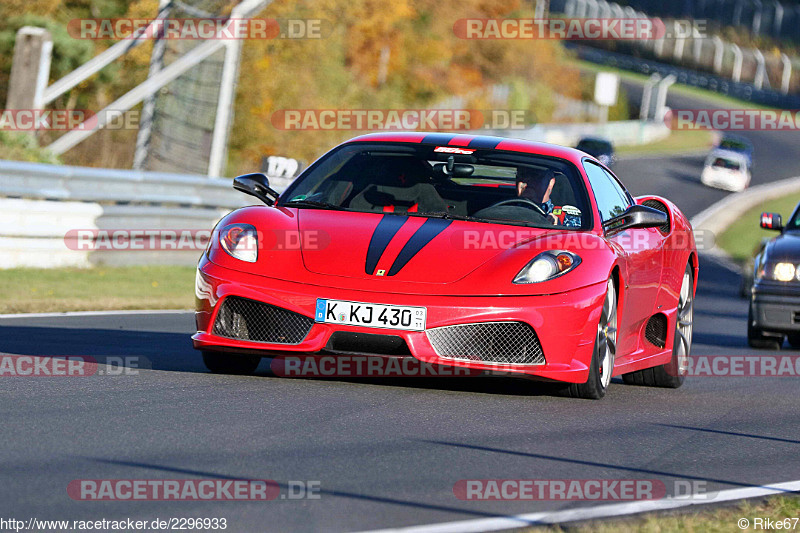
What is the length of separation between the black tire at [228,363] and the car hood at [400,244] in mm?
794

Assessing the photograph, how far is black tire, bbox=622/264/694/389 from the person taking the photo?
8.91m

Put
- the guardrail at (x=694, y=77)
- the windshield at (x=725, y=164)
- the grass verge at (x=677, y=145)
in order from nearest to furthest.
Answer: the windshield at (x=725, y=164) → the grass verge at (x=677, y=145) → the guardrail at (x=694, y=77)

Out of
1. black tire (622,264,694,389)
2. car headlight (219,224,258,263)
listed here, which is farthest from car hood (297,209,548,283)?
black tire (622,264,694,389)

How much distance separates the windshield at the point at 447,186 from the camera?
7660 mm

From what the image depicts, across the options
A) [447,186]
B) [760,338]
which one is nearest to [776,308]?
[760,338]

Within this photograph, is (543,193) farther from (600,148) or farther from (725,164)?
(725,164)

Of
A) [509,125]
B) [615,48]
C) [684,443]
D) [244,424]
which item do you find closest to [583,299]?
[684,443]

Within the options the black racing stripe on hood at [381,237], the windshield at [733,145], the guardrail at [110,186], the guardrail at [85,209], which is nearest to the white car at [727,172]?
the windshield at [733,145]

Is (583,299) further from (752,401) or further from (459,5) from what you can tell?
(459,5)

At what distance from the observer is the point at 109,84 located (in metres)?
32.4

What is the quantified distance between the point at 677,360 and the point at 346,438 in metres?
3.84

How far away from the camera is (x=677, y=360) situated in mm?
8906

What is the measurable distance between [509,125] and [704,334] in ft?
170

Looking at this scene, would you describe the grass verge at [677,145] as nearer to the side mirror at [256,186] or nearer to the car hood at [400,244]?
the side mirror at [256,186]
